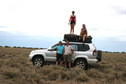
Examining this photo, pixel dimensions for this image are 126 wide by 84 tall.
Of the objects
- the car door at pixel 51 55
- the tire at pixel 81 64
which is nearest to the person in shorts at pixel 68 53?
the tire at pixel 81 64

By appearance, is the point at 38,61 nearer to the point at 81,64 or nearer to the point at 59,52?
the point at 59,52

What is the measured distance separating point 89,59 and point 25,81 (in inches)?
174

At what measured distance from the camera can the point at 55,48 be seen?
384 inches

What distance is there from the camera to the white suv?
30.0 feet

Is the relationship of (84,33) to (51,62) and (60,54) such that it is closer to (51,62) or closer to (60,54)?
(60,54)

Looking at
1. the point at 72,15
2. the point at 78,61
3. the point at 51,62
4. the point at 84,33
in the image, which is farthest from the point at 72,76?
the point at 72,15

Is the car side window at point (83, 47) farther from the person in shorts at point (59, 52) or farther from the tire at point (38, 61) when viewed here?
the tire at point (38, 61)

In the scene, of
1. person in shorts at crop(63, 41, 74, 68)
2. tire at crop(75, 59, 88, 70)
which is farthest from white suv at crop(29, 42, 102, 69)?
person in shorts at crop(63, 41, 74, 68)

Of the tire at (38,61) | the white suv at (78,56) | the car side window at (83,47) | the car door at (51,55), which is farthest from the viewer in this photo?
the tire at (38,61)

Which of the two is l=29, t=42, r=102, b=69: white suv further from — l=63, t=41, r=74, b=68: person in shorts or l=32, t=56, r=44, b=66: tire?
l=63, t=41, r=74, b=68: person in shorts

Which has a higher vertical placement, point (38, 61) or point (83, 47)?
point (83, 47)

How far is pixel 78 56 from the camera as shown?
9258 millimetres

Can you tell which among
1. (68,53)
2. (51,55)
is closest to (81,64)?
(68,53)

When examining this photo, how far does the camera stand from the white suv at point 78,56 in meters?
9.13
